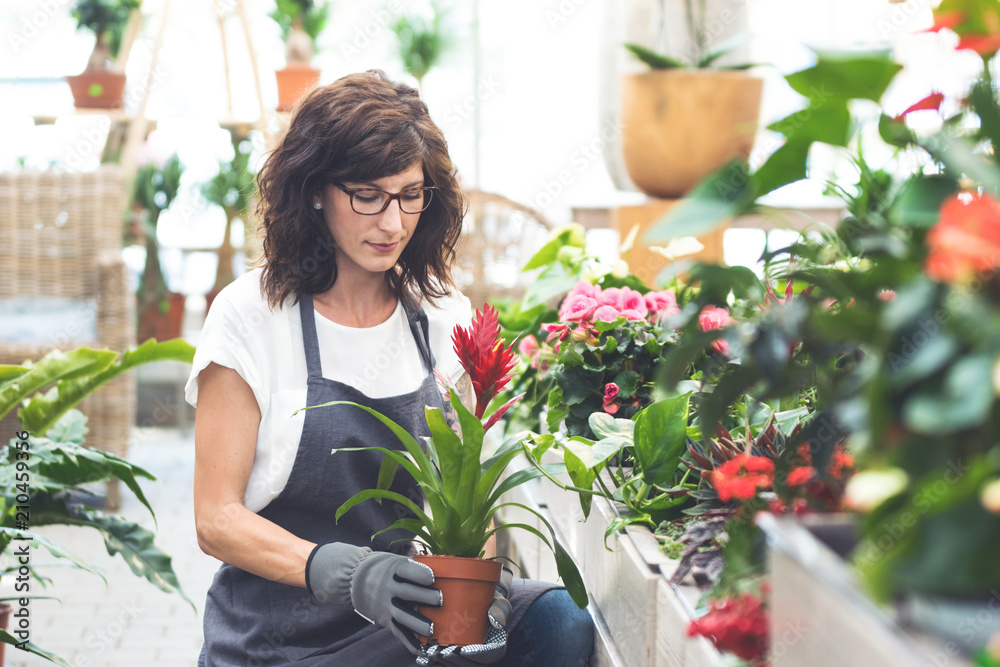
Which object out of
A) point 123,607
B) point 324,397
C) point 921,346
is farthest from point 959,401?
point 123,607

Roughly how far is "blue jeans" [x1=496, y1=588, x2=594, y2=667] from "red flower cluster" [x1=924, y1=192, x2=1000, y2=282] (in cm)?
88

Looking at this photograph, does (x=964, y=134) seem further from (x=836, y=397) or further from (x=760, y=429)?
(x=760, y=429)

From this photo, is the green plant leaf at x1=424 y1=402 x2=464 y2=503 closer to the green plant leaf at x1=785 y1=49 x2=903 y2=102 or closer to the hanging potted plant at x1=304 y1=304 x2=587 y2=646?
the hanging potted plant at x1=304 y1=304 x2=587 y2=646

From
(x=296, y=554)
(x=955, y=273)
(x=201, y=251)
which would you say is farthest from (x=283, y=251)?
(x=201, y=251)

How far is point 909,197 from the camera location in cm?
56

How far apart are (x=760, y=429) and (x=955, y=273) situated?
69cm

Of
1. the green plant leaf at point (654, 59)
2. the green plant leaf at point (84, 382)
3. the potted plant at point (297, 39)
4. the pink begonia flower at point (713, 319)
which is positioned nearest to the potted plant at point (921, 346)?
the pink begonia flower at point (713, 319)

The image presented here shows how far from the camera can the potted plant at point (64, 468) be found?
150 centimetres

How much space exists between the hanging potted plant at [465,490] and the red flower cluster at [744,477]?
31 centimetres

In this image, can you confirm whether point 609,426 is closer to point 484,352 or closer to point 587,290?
point 484,352

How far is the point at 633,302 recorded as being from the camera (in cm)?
156

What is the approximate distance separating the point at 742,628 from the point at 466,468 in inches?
19.1

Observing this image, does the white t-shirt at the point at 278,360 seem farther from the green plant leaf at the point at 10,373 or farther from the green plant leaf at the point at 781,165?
the green plant leaf at the point at 781,165

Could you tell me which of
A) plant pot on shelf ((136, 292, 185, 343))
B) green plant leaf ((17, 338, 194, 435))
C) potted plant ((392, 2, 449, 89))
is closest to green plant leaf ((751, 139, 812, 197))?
green plant leaf ((17, 338, 194, 435))
